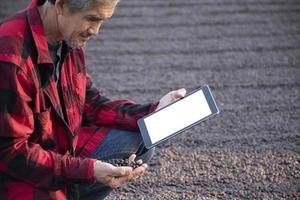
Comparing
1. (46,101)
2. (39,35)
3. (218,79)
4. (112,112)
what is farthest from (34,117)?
A: (218,79)

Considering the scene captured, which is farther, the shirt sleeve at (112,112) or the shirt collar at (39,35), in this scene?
the shirt sleeve at (112,112)

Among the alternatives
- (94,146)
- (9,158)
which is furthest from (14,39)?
(94,146)

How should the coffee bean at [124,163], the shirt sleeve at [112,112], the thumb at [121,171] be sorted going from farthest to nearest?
the shirt sleeve at [112,112] < the coffee bean at [124,163] < the thumb at [121,171]

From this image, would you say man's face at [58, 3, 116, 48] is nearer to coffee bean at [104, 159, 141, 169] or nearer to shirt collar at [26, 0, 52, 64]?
shirt collar at [26, 0, 52, 64]

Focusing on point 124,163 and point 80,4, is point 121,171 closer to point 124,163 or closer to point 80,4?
point 124,163

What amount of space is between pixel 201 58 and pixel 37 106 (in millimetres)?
2384

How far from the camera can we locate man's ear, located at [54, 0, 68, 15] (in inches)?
54.9

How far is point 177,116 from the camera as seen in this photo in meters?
1.68

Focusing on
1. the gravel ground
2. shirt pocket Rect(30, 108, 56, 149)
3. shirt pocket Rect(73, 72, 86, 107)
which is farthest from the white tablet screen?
the gravel ground

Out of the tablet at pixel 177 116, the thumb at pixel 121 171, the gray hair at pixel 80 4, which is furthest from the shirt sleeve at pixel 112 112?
the gray hair at pixel 80 4

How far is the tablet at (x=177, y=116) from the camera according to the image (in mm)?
1658

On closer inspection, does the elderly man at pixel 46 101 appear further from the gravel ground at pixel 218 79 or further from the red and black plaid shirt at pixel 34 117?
the gravel ground at pixel 218 79

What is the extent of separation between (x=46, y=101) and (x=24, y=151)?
16cm

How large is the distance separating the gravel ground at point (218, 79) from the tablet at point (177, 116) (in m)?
0.60
